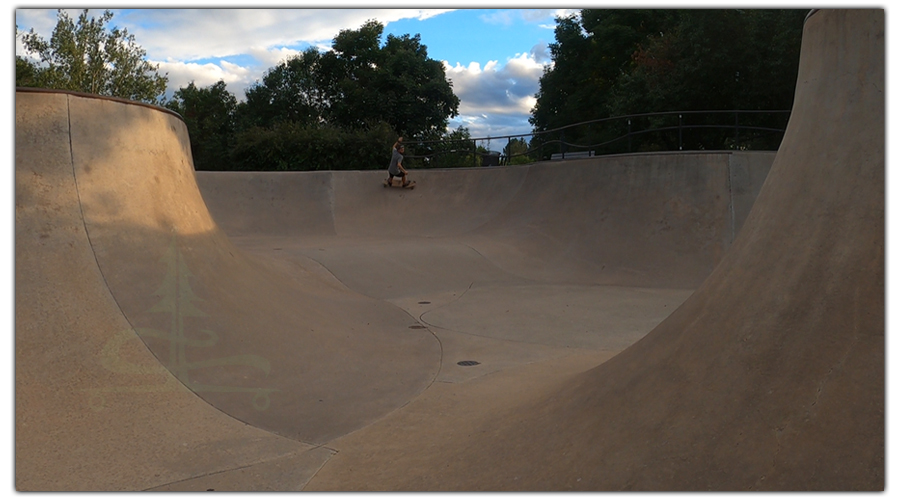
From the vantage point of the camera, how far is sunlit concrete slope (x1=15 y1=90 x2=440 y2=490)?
362 cm

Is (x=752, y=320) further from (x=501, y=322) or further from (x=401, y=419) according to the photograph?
(x=501, y=322)

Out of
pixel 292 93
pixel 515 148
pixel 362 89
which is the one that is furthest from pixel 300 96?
pixel 515 148

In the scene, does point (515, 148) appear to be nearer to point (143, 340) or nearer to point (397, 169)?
point (397, 169)

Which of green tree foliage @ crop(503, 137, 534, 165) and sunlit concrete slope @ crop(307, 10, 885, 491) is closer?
sunlit concrete slope @ crop(307, 10, 885, 491)

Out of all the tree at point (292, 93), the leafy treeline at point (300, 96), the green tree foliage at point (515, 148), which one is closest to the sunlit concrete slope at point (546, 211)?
the green tree foliage at point (515, 148)

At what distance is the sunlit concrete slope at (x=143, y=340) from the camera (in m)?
3.62

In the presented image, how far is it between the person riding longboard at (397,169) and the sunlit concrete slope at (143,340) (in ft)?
29.7

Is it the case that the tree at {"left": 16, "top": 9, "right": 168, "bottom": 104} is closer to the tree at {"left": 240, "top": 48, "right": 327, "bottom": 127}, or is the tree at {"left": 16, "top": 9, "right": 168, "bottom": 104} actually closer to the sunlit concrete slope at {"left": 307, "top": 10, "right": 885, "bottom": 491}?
the tree at {"left": 240, "top": 48, "right": 327, "bottom": 127}

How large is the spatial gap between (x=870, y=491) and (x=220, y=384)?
161 inches

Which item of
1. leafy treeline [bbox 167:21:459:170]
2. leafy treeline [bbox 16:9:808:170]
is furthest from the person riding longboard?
leafy treeline [bbox 167:21:459:170]

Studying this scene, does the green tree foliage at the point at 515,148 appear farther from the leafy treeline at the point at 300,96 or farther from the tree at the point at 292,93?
the tree at the point at 292,93

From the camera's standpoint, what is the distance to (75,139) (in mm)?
4559

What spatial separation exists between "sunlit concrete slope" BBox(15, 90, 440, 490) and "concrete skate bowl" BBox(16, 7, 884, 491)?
0.02m

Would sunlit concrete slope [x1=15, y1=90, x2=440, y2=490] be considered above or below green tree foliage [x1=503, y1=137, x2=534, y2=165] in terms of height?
below
